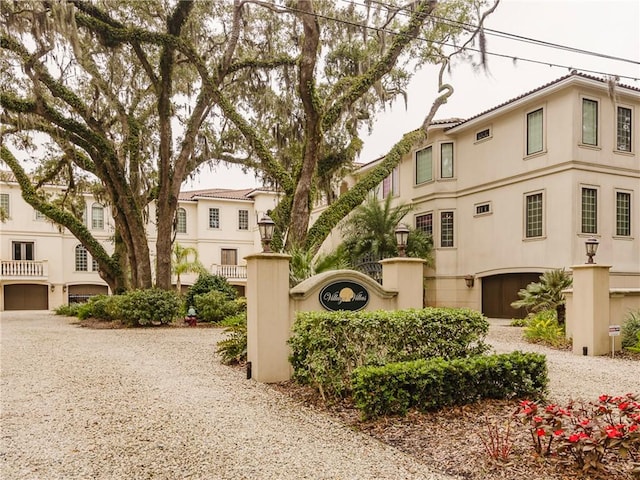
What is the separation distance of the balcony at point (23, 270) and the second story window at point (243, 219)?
11.3 meters

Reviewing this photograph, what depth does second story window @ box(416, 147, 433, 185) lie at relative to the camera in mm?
20469

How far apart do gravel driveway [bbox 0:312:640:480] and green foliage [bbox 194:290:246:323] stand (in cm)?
615

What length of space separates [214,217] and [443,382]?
28075 mm

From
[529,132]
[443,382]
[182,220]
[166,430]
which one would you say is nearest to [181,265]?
[182,220]

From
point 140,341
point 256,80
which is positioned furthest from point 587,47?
point 140,341

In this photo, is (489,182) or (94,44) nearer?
(94,44)

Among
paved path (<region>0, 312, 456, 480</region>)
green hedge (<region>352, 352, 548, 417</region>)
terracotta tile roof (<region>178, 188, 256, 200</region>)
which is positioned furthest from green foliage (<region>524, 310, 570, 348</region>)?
terracotta tile roof (<region>178, 188, 256, 200</region>)

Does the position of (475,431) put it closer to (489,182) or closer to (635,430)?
(635,430)

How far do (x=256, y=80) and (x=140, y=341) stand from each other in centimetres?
873

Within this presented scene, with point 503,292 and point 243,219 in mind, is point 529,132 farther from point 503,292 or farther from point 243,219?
point 243,219

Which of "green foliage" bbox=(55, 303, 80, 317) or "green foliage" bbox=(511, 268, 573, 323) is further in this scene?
"green foliage" bbox=(55, 303, 80, 317)

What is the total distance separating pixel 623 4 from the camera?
11141 mm

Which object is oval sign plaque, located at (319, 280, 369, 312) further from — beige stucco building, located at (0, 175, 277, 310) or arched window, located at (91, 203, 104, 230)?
arched window, located at (91, 203, 104, 230)

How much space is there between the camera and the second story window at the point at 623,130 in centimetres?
1619
